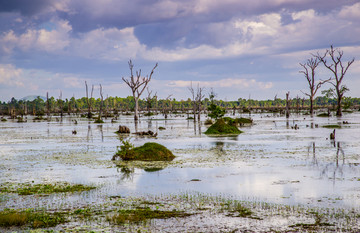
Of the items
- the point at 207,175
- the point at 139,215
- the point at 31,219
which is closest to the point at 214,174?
the point at 207,175

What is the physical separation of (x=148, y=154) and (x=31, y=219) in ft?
34.1

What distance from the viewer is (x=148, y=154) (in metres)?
19.1

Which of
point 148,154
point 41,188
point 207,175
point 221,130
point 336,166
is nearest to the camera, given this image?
point 41,188

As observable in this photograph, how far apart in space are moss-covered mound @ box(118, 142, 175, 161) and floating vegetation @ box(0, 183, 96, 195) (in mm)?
5985

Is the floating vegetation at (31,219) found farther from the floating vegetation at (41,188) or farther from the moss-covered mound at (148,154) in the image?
the moss-covered mound at (148,154)

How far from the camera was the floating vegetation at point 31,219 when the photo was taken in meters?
8.57

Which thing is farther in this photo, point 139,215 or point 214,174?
point 214,174

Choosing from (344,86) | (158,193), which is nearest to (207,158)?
(158,193)

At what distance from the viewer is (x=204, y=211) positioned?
9469 millimetres

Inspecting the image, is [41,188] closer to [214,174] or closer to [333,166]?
[214,174]

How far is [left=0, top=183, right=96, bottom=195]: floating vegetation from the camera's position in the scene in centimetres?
1203

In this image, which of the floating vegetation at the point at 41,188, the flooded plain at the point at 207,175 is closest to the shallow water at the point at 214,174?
the flooded plain at the point at 207,175

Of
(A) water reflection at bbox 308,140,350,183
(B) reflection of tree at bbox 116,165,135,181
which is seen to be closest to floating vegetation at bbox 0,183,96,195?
(B) reflection of tree at bbox 116,165,135,181

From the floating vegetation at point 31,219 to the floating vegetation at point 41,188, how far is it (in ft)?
8.55
